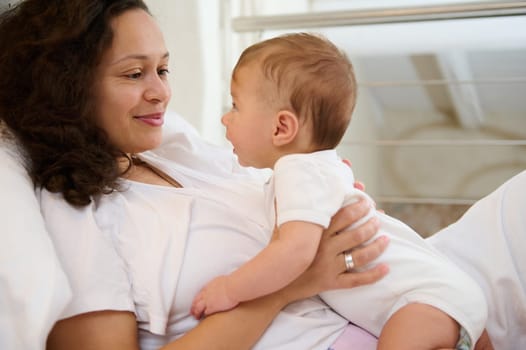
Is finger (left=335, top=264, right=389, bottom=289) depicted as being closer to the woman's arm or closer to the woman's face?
the woman's arm

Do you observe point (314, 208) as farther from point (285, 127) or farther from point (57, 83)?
point (57, 83)

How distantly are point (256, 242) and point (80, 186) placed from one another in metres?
0.33

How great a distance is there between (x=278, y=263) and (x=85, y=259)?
0.32m

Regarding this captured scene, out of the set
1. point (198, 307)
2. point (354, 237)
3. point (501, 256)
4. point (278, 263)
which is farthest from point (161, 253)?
point (501, 256)

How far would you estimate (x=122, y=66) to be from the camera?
1204 millimetres

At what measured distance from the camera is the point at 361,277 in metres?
1.02

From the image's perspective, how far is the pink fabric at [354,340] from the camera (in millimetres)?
1068

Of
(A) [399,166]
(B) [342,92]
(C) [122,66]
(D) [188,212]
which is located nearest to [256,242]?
(D) [188,212]

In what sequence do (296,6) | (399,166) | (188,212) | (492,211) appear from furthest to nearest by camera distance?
(399,166), (296,6), (492,211), (188,212)

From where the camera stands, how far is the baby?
0.95 m

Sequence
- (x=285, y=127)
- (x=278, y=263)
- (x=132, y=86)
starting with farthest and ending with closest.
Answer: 1. (x=132, y=86)
2. (x=285, y=127)
3. (x=278, y=263)

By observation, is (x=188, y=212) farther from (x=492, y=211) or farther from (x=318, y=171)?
(x=492, y=211)

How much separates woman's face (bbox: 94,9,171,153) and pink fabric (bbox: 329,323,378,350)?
1.80 feet

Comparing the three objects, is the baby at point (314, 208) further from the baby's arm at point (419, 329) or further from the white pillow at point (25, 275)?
the white pillow at point (25, 275)
